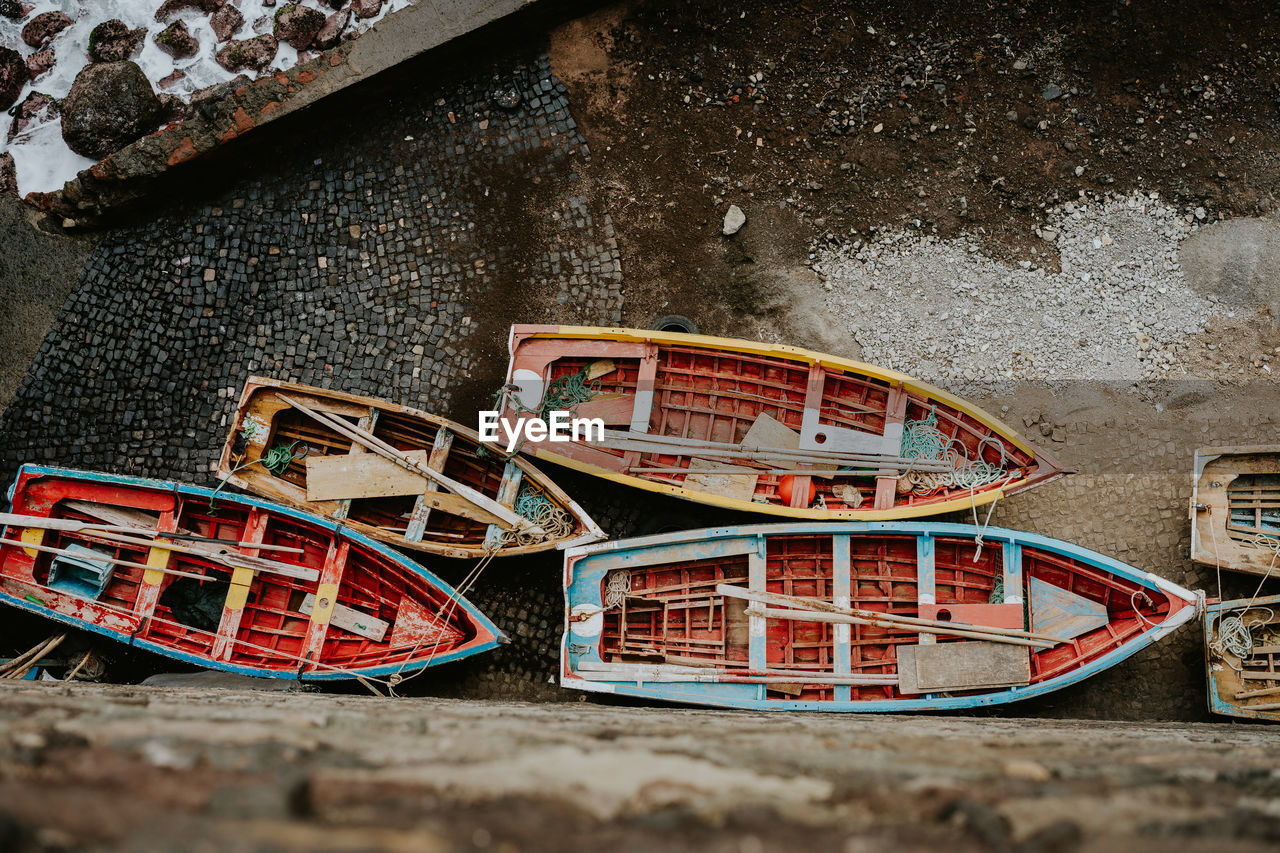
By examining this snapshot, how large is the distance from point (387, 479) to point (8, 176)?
5.69 m

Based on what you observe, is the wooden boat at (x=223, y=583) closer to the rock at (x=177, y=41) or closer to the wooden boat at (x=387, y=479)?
the wooden boat at (x=387, y=479)

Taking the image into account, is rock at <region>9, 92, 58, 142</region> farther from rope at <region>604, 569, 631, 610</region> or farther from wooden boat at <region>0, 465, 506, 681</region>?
rope at <region>604, 569, 631, 610</region>

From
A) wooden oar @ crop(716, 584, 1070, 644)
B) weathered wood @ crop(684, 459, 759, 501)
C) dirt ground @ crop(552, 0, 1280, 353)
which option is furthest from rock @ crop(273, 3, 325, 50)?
wooden oar @ crop(716, 584, 1070, 644)

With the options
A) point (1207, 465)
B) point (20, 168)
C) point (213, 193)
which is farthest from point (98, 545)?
point (1207, 465)

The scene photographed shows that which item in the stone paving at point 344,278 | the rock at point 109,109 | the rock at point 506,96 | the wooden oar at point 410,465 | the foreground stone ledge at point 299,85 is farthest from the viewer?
the rock at point 109,109

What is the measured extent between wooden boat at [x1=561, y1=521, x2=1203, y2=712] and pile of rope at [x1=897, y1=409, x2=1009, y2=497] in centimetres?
43

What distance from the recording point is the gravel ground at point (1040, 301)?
806 cm

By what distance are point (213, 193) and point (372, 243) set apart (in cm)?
173

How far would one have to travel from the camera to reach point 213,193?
27.3 ft

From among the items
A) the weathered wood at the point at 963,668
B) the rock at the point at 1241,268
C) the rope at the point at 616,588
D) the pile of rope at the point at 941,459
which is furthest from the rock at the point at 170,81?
the rock at the point at 1241,268

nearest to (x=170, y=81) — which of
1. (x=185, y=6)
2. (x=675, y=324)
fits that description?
(x=185, y=6)

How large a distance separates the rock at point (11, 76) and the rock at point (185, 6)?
1.61m

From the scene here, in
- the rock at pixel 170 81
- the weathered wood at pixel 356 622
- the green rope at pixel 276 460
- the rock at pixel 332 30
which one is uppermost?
the rock at pixel 332 30

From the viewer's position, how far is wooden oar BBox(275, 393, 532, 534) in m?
7.44
